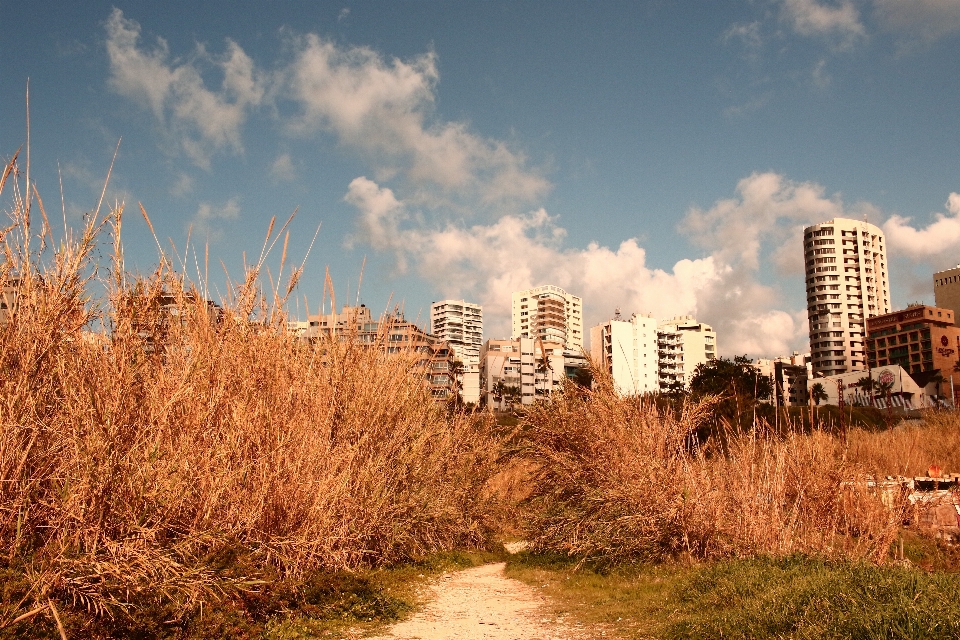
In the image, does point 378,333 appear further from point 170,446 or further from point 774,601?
point 774,601

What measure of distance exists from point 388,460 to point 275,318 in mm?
2853

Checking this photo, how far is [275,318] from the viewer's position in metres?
7.81

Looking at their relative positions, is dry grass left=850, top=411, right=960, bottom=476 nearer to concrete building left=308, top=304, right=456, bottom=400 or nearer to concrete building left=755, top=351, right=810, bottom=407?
concrete building left=755, top=351, right=810, bottom=407

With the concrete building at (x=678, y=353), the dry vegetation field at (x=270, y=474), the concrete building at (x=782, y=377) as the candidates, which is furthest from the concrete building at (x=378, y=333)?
the concrete building at (x=678, y=353)

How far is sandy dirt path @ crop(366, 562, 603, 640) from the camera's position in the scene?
6.60 m

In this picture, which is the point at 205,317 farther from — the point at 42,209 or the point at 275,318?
the point at 42,209

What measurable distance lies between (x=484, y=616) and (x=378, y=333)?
186 inches

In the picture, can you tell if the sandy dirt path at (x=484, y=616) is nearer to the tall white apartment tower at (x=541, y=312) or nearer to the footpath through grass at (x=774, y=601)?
the footpath through grass at (x=774, y=601)

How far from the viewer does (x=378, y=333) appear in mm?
10828

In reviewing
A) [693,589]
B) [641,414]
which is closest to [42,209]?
[693,589]

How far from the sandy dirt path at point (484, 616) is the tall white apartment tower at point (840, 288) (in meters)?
126

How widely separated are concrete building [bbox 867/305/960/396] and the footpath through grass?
97.4 meters

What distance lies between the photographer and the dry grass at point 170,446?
438 cm

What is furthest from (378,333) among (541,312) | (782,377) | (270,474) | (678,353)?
(541,312)
